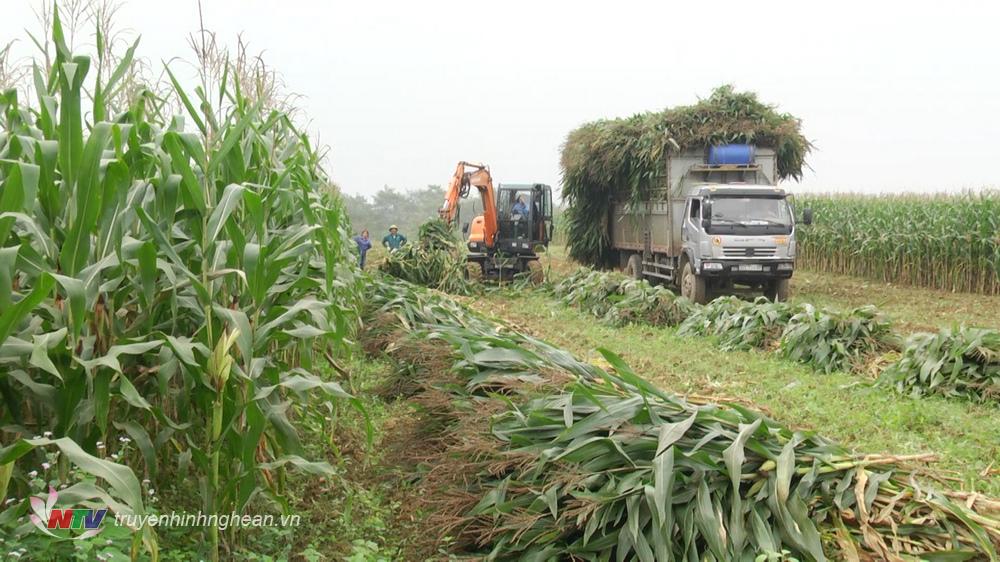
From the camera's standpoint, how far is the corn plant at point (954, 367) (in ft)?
24.2

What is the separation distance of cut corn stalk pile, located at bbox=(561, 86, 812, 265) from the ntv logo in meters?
14.5

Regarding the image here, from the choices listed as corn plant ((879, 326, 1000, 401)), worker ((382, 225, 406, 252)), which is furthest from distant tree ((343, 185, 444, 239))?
corn plant ((879, 326, 1000, 401))

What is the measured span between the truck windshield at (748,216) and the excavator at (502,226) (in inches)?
226

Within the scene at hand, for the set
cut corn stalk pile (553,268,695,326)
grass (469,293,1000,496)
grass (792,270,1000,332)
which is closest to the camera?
grass (469,293,1000,496)

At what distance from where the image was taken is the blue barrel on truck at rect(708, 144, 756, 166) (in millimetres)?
16250

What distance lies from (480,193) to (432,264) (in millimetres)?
3162

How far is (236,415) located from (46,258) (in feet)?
3.18

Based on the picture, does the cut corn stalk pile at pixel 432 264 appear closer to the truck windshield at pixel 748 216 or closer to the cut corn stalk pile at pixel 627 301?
the cut corn stalk pile at pixel 627 301

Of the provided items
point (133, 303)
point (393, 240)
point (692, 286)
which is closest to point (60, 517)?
point (133, 303)

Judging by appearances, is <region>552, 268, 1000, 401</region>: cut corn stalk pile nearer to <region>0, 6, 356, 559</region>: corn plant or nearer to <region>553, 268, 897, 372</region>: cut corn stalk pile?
<region>553, 268, 897, 372</region>: cut corn stalk pile

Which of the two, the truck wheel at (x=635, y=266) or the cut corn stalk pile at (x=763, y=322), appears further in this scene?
the truck wheel at (x=635, y=266)

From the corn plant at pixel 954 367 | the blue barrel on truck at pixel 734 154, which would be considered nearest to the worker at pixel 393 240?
the blue barrel on truck at pixel 734 154

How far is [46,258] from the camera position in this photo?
3.27 meters

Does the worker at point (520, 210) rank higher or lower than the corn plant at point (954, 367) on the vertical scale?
higher
